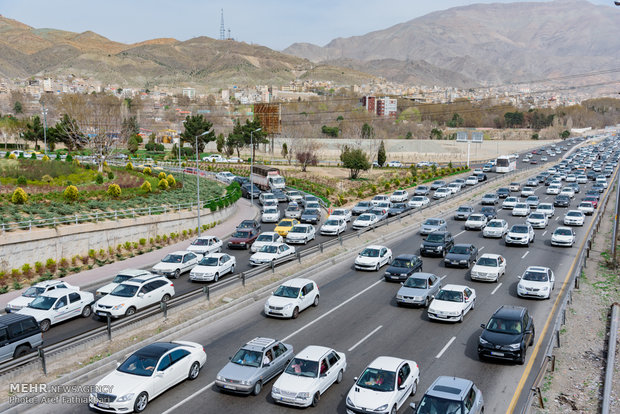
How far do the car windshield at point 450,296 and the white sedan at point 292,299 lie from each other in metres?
5.51

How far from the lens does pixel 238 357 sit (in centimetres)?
1586

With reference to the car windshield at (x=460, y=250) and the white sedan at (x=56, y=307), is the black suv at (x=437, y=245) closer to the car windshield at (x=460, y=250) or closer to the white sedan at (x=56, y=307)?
the car windshield at (x=460, y=250)

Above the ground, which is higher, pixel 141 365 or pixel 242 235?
pixel 141 365

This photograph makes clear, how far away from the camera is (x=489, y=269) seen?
2702cm

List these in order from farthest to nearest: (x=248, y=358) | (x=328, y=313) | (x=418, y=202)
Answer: (x=418, y=202)
(x=328, y=313)
(x=248, y=358)

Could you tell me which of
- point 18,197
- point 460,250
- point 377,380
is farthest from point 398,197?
point 377,380

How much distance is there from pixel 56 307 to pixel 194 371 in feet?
28.4

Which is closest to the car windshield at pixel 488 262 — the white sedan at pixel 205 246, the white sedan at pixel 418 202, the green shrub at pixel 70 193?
the white sedan at pixel 205 246

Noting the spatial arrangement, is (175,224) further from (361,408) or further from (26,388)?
(361,408)

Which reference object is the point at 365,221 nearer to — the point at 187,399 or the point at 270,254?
the point at 270,254

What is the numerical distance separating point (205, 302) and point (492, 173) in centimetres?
7393

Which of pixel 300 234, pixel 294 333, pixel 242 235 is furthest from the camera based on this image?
pixel 300 234

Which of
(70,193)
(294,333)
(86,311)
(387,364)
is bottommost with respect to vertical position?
(86,311)

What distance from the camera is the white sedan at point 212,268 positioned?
27.5 m
